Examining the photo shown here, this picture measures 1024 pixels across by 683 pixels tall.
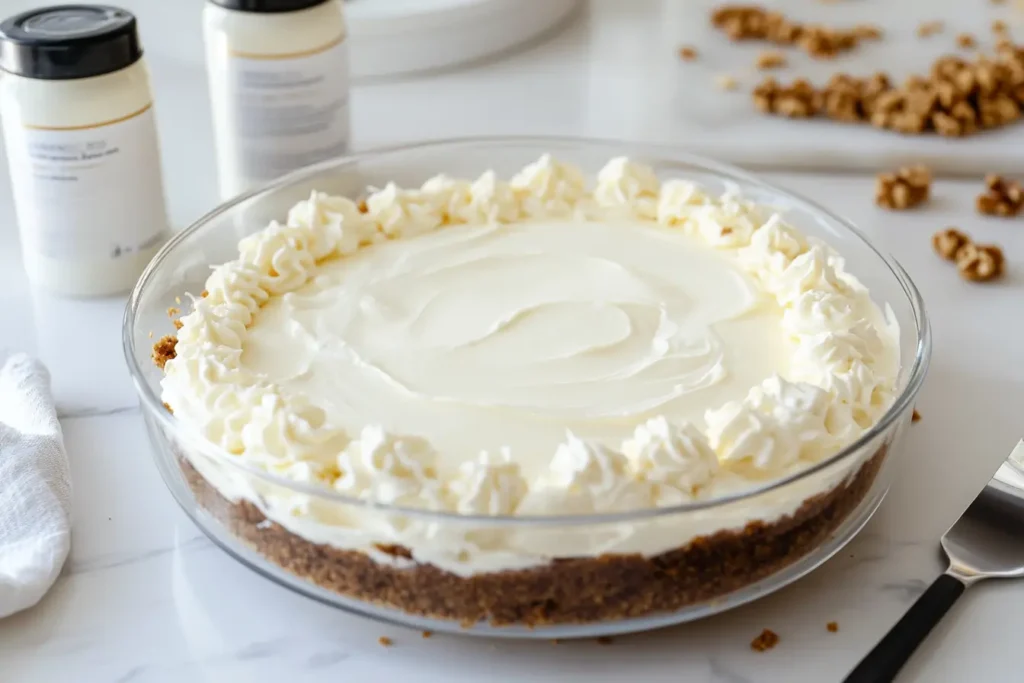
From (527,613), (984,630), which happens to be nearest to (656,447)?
(527,613)

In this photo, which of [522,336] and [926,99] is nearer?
[522,336]

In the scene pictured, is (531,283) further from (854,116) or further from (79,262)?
(854,116)

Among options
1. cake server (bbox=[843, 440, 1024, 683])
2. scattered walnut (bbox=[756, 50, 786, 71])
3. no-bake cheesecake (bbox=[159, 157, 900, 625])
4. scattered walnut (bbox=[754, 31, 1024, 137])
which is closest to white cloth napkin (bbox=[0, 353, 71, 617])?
no-bake cheesecake (bbox=[159, 157, 900, 625])

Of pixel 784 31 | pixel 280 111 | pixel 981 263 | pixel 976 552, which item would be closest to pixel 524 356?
pixel 976 552

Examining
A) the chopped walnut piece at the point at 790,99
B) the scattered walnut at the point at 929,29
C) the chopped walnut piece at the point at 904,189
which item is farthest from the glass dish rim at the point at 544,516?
the scattered walnut at the point at 929,29

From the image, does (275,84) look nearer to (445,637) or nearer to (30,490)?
(30,490)

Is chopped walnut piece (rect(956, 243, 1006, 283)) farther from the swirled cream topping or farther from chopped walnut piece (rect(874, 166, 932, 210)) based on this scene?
the swirled cream topping
